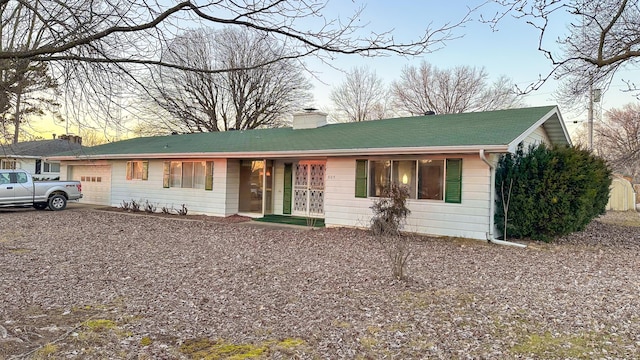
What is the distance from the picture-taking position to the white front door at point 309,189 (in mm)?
13203

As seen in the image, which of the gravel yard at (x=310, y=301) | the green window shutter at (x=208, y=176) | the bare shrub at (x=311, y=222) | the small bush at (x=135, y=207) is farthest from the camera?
the small bush at (x=135, y=207)

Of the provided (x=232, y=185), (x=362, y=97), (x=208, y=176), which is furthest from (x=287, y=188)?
(x=362, y=97)

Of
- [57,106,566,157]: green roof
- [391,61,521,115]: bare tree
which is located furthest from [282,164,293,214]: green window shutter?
[391,61,521,115]: bare tree

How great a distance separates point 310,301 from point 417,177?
6.11m

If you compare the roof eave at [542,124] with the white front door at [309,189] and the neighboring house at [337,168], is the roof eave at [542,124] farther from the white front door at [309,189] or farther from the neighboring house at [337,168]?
the white front door at [309,189]

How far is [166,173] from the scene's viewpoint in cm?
1533

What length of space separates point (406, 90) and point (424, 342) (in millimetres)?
32997

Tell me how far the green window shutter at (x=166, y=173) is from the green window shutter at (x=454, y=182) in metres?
10.5

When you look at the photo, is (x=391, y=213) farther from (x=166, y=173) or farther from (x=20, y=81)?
(x=166, y=173)

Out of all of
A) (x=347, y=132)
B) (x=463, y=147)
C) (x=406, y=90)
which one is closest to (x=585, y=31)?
(x=463, y=147)

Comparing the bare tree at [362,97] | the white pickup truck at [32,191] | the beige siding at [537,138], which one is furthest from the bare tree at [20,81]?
the bare tree at [362,97]

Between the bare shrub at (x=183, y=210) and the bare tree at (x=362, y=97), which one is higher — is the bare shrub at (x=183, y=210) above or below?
below

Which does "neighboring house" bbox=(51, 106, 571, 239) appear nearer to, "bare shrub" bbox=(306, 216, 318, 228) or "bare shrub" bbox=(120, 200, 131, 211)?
"bare shrub" bbox=(120, 200, 131, 211)

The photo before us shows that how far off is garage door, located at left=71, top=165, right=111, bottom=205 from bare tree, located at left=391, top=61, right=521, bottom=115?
24349mm
